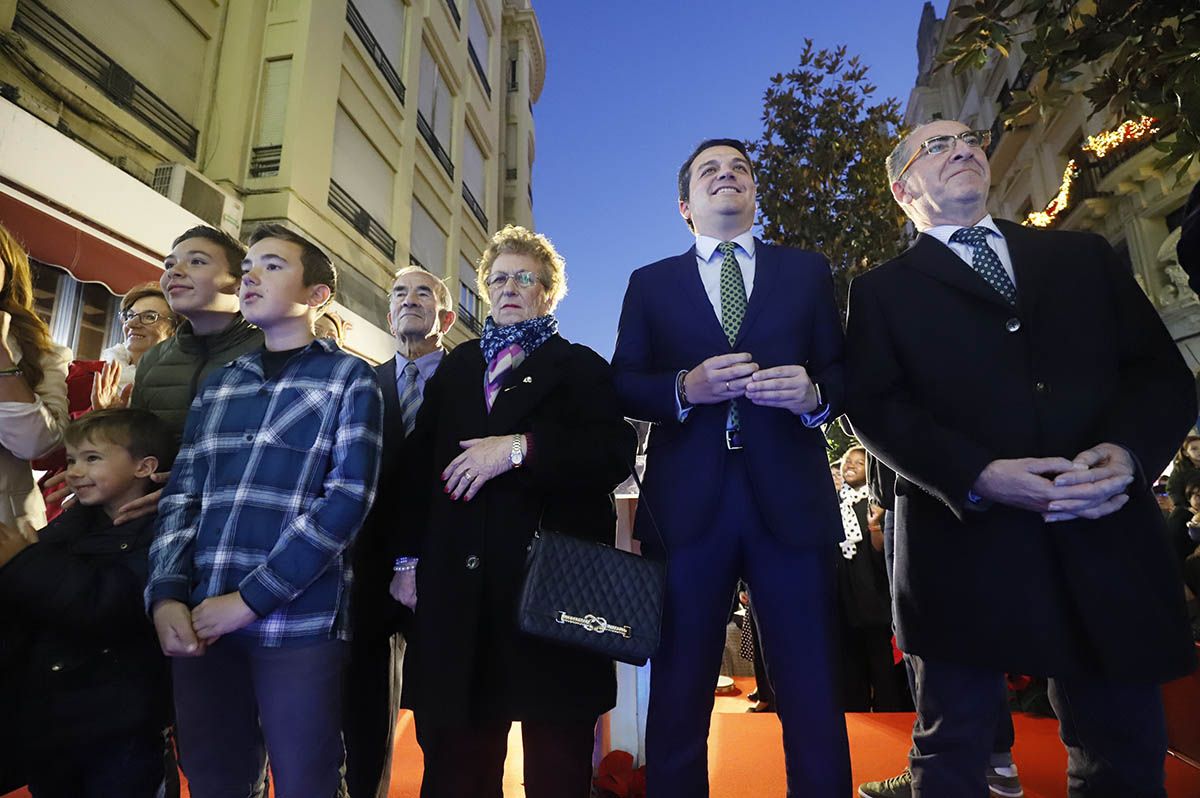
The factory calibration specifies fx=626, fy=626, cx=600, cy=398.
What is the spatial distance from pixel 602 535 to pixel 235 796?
1.21m

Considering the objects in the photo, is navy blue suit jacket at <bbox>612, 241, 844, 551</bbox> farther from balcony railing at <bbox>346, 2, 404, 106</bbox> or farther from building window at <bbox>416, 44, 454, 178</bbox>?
building window at <bbox>416, 44, 454, 178</bbox>

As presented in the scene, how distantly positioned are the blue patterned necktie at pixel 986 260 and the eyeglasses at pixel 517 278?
49.8 inches

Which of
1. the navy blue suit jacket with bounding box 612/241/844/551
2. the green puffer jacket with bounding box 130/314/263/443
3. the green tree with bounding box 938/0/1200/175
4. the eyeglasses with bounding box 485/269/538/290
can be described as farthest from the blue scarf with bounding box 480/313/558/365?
the green tree with bounding box 938/0/1200/175

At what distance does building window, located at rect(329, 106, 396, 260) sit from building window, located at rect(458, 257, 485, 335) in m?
3.54

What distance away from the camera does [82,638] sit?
1.76 meters

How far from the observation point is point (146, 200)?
5395mm

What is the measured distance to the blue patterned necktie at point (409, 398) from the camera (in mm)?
2664

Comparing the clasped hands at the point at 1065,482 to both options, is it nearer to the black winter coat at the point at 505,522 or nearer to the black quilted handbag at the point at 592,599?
the black quilted handbag at the point at 592,599

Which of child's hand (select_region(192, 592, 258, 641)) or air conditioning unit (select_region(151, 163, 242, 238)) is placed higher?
air conditioning unit (select_region(151, 163, 242, 238))

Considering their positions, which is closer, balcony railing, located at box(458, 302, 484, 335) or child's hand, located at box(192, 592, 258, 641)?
child's hand, located at box(192, 592, 258, 641)

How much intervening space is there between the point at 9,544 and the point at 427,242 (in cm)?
1185

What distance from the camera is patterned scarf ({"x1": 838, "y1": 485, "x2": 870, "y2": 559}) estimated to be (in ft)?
13.5

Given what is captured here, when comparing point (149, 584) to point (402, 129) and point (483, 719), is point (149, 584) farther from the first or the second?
point (402, 129)

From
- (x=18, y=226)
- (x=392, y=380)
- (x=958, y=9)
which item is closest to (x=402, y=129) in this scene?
(x=18, y=226)
